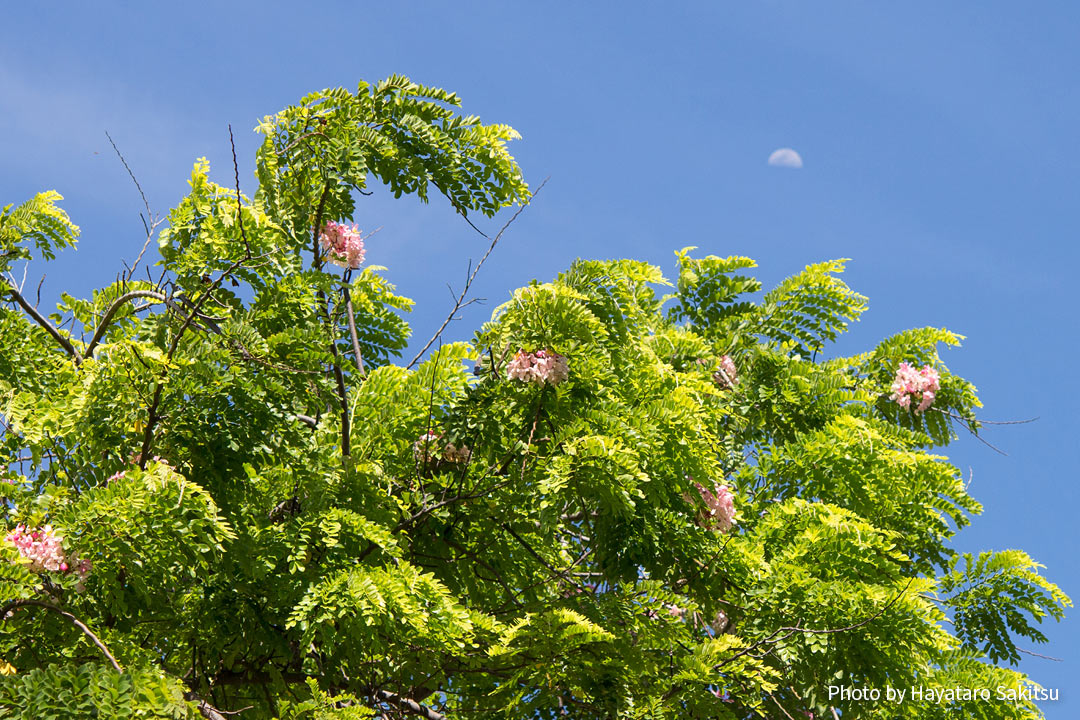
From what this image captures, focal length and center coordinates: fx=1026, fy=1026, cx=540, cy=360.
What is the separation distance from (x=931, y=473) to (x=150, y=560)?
5.41 metres

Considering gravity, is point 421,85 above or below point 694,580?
above

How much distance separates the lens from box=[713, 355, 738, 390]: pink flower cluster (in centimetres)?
836

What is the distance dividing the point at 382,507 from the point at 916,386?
5.62 m

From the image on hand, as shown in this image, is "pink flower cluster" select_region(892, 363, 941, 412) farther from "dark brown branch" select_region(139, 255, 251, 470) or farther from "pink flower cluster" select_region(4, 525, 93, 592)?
"pink flower cluster" select_region(4, 525, 93, 592)

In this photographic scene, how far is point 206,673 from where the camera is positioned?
228 inches

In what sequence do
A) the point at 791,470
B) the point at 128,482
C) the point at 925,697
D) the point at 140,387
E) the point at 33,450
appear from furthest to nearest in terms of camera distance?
the point at 791,470, the point at 925,697, the point at 33,450, the point at 140,387, the point at 128,482

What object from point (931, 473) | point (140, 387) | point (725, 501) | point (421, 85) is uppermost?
point (931, 473)

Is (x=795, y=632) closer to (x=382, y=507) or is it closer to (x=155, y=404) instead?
(x=382, y=507)

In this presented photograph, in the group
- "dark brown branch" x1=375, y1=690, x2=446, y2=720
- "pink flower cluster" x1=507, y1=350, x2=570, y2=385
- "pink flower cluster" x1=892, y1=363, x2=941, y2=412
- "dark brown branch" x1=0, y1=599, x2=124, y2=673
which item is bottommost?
"dark brown branch" x1=0, y1=599, x2=124, y2=673

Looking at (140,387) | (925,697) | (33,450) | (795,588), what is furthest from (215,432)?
(925,697)

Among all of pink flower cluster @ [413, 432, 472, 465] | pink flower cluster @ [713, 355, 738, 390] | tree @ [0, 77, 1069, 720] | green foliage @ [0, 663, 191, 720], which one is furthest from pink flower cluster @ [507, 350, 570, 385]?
pink flower cluster @ [713, 355, 738, 390]

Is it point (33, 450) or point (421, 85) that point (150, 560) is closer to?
point (33, 450)

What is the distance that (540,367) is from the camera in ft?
16.4

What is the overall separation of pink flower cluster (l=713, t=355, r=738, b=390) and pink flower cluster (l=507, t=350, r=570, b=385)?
3563 millimetres
